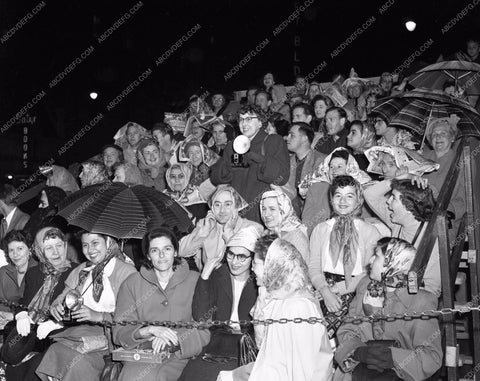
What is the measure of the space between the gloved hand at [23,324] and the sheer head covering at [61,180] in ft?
10.2

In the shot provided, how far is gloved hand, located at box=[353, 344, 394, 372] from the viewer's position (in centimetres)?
402

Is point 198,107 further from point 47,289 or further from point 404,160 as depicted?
point 47,289

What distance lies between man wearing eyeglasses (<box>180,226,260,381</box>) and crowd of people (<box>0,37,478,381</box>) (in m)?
0.01

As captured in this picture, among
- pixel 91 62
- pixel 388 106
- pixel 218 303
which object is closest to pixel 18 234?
pixel 218 303

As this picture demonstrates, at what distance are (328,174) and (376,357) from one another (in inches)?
98.4

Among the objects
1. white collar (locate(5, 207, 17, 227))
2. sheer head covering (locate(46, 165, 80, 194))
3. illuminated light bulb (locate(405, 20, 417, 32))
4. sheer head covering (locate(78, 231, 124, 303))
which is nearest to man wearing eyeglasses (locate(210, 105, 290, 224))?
sheer head covering (locate(78, 231, 124, 303))

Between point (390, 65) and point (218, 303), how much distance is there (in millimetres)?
9440

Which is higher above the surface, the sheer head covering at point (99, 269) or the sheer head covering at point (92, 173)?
the sheer head covering at point (92, 173)

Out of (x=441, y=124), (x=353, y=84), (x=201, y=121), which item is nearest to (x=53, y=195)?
(x=201, y=121)

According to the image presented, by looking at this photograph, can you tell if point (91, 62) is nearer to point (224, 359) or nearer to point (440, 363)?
point (224, 359)

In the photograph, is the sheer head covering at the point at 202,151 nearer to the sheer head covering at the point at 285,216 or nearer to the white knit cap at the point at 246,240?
the sheer head covering at the point at 285,216

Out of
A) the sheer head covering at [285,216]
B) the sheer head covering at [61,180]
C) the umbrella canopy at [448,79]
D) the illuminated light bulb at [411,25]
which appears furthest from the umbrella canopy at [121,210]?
the illuminated light bulb at [411,25]

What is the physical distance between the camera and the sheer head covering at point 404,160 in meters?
5.81

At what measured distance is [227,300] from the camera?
4.88 metres
